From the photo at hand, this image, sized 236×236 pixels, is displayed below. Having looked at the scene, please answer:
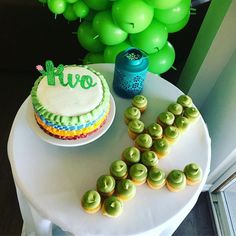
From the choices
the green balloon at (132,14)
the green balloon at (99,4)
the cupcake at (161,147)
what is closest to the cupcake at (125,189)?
the cupcake at (161,147)

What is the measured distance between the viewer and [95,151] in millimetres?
826

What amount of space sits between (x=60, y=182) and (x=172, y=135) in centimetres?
29

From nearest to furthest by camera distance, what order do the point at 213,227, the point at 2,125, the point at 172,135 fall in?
the point at 172,135 < the point at 213,227 < the point at 2,125

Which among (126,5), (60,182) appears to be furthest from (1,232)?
(126,5)

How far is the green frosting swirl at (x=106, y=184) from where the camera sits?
709 mm

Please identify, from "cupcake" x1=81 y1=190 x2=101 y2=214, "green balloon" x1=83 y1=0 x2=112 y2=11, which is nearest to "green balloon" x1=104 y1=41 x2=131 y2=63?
"green balloon" x1=83 y1=0 x2=112 y2=11

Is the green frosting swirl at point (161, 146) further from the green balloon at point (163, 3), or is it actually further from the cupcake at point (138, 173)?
the green balloon at point (163, 3)

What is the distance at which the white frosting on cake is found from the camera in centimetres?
72

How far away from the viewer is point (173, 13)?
0.89 metres

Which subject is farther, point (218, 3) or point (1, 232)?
point (1, 232)

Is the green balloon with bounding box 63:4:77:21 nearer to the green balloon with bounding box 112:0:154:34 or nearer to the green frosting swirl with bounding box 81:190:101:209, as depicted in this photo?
the green balloon with bounding box 112:0:154:34

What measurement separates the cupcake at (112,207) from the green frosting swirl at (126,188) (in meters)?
0.02


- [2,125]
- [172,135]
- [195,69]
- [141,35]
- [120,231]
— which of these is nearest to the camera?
[120,231]

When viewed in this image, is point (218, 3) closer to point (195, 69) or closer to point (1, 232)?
point (195, 69)
